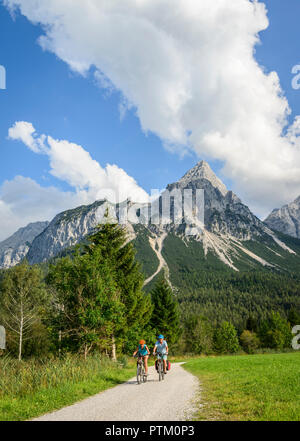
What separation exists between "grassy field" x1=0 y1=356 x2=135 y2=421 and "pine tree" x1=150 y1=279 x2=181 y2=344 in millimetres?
32787

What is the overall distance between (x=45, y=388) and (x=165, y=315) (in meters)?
38.7

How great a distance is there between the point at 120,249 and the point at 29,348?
24.4m

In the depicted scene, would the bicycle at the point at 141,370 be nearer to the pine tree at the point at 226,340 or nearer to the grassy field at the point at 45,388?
the grassy field at the point at 45,388

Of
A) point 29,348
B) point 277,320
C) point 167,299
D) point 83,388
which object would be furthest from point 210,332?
point 83,388

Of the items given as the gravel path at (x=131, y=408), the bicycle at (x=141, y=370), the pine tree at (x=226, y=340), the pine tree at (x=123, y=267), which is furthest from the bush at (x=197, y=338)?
the gravel path at (x=131, y=408)

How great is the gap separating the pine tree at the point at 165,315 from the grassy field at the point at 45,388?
32787 mm

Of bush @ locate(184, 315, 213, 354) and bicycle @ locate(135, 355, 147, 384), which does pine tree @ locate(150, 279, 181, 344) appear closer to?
bicycle @ locate(135, 355, 147, 384)

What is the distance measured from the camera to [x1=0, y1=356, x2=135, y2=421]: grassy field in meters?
8.07

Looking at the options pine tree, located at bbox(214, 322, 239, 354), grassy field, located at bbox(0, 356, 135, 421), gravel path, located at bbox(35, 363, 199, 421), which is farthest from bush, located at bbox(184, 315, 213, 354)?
gravel path, located at bbox(35, 363, 199, 421)

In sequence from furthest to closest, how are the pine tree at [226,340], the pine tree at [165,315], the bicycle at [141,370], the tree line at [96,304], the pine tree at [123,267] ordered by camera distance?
the pine tree at [226,340] → the pine tree at [165,315] → the pine tree at [123,267] → the tree line at [96,304] → the bicycle at [141,370]

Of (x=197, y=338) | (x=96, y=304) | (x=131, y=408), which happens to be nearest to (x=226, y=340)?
(x=197, y=338)

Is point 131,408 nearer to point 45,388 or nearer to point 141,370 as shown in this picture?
point 45,388

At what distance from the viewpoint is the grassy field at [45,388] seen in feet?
26.5

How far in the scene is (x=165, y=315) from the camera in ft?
154
